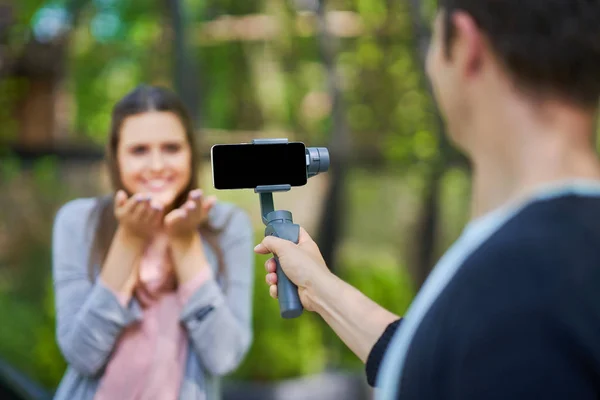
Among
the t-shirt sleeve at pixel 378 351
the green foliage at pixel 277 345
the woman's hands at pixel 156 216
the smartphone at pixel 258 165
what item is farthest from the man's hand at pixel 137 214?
the green foliage at pixel 277 345

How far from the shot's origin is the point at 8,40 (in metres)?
4.04

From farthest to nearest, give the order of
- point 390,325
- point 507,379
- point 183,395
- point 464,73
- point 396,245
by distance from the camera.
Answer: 1. point 396,245
2. point 183,395
3. point 390,325
4. point 464,73
5. point 507,379

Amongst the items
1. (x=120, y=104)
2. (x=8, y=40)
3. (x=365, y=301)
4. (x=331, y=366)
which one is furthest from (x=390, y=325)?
(x=8, y=40)

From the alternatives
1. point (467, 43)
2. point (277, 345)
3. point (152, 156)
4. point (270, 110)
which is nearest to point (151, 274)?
point (152, 156)

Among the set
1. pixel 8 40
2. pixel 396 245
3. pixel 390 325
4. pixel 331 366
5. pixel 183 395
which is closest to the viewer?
pixel 390 325

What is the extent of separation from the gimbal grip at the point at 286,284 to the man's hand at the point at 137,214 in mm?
385

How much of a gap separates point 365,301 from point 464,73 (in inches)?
17.8

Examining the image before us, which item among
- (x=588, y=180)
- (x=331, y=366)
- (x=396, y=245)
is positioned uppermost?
(x=588, y=180)

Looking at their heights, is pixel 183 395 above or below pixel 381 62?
below

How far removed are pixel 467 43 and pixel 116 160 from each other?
0.98 meters

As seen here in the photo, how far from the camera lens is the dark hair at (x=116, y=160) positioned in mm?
1590

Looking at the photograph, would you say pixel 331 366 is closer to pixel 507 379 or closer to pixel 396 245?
pixel 396 245

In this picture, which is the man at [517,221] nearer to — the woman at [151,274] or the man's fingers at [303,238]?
the man's fingers at [303,238]

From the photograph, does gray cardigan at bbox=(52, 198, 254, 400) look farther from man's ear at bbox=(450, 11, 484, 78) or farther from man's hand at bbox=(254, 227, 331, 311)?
man's ear at bbox=(450, 11, 484, 78)
